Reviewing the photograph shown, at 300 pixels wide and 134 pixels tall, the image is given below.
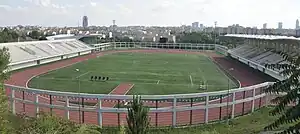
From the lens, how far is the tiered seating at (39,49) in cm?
3921

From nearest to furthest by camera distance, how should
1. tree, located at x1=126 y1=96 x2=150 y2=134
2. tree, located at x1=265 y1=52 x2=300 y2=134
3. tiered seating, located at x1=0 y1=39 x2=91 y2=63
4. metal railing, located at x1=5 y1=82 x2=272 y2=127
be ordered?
1. tree, located at x1=265 y1=52 x2=300 y2=134
2. tree, located at x1=126 y1=96 x2=150 y2=134
3. metal railing, located at x1=5 y1=82 x2=272 y2=127
4. tiered seating, located at x1=0 y1=39 x2=91 y2=63

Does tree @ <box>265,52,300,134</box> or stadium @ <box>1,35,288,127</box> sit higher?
tree @ <box>265,52,300,134</box>

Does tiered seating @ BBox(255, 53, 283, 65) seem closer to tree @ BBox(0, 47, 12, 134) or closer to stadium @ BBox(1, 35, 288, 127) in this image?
stadium @ BBox(1, 35, 288, 127)

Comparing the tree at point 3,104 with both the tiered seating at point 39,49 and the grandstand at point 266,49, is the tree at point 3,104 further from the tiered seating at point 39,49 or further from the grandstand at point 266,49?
the tiered seating at point 39,49

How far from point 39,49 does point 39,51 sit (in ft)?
3.12

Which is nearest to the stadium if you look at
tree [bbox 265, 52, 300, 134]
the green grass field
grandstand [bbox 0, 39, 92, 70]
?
the green grass field

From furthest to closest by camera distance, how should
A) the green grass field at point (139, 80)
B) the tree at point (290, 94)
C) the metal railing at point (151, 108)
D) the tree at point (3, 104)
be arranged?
the green grass field at point (139, 80), the metal railing at point (151, 108), the tree at point (3, 104), the tree at point (290, 94)

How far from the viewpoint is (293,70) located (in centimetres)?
588

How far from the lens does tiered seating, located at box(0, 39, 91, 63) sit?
39.2m

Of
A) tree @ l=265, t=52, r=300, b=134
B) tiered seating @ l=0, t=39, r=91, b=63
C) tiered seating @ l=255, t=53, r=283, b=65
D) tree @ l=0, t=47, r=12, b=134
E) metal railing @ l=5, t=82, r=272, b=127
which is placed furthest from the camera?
tiered seating @ l=0, t=39, r=91, b=63

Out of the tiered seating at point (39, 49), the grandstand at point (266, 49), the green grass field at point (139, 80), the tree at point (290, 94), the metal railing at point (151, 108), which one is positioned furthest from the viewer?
the tiered seating at point (39, 49)

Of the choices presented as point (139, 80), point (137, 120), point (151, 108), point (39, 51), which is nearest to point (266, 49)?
point (139, 80)

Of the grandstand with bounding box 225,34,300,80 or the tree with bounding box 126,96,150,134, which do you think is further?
the grandstand with bounding box 225,34,300,80

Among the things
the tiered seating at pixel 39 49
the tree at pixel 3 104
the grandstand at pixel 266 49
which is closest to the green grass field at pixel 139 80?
the grandstand at pixel 266 49
